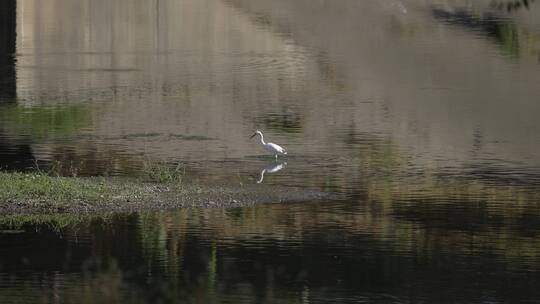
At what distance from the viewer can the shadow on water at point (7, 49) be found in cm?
3669

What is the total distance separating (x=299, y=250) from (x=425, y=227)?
7.62ft

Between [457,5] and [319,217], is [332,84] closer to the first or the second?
[319,217]

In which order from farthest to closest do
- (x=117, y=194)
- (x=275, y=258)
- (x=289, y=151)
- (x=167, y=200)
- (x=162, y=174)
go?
(x=289, y=151) → (x=162, y=174) → (x=167, y=200) → (x=117, y=194) → (x=275, y=258)

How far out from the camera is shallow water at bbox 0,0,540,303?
16328mm

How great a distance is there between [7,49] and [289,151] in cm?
2132

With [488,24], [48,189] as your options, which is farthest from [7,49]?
[48,189]

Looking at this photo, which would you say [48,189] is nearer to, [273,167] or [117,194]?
[117,194]

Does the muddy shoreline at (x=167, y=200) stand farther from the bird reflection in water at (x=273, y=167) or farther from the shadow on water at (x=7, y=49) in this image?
the shadow on water at (x=7, y=49)

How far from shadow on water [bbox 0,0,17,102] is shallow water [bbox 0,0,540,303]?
0.32ft

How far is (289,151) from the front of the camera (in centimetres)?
2686

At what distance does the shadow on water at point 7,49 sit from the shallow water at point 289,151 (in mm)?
99

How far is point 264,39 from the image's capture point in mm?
51188

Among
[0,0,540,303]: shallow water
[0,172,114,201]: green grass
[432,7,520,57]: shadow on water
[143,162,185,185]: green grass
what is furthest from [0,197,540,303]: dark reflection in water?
[432,7,520,57]: shadow on water

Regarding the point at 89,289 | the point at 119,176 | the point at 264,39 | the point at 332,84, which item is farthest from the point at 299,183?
the point at 264,39
